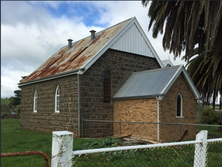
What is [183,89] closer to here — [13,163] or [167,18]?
[167,18]

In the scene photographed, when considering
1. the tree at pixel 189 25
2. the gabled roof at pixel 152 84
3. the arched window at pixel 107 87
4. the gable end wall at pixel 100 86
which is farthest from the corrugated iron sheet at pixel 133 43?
the tree at pixel 189 25

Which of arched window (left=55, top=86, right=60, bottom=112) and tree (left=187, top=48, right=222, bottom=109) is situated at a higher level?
tree (left=187, top=48, right=222, bottom=109)

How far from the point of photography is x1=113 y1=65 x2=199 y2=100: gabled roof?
1483 centimetres

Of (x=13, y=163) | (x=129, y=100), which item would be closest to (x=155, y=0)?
(x=129, y=100)

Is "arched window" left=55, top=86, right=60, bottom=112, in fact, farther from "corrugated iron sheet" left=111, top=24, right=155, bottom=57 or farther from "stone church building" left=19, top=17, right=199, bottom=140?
"corrugated iron sheet" left=111, top=24, right=155, bottom=57

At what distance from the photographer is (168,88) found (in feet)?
47.9

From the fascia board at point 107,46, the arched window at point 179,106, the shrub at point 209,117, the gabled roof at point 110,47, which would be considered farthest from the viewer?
the shrub at point 209,117

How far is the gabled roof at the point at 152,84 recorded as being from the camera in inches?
584

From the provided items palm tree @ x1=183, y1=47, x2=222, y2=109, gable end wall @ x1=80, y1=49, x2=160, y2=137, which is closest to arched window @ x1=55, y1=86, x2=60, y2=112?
gable end wall @ x1=80, y1=49, x2=160, y2=137

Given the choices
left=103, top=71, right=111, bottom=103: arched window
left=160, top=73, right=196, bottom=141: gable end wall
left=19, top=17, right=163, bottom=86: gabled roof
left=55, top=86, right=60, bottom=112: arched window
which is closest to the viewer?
left=160, top=73, right=196, bottom=141: gable end wall

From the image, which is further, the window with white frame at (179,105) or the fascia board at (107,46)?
the fascia board at (107,46)

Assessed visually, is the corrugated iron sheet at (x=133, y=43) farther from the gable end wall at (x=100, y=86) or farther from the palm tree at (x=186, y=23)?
the palm tree at (x=186, y=23)

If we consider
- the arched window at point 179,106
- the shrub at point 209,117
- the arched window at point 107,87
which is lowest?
the shrub at point 209,117

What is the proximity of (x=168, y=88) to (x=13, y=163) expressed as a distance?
30.8ft
